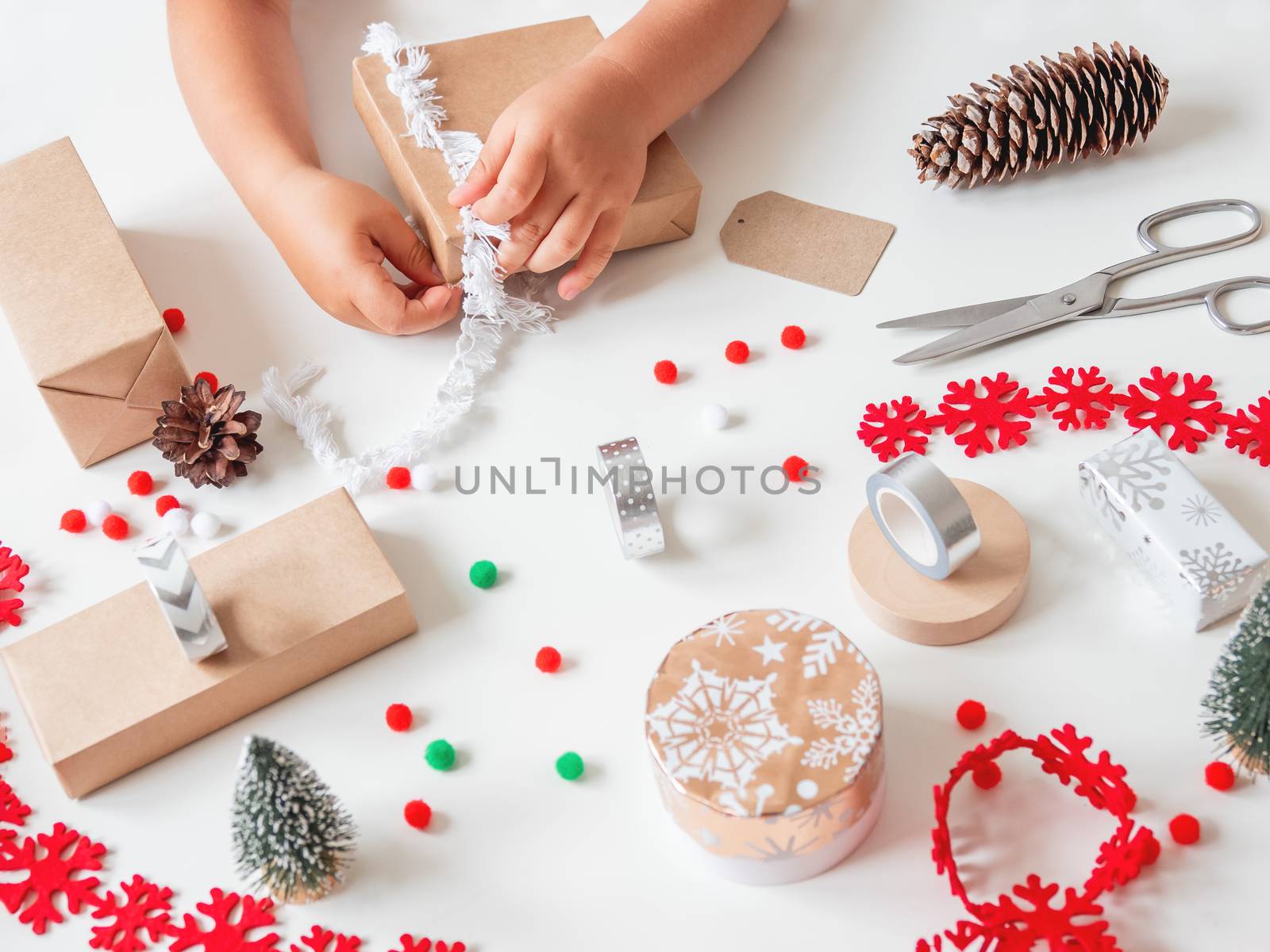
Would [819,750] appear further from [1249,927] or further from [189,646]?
[189,646]

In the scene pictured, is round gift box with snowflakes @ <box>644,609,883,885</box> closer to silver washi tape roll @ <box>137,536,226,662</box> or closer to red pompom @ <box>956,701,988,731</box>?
red pompom @ <box>956,701,988,731</box>

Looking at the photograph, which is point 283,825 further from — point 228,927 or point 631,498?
point 631,498

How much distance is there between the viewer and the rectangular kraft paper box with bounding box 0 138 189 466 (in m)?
0.81

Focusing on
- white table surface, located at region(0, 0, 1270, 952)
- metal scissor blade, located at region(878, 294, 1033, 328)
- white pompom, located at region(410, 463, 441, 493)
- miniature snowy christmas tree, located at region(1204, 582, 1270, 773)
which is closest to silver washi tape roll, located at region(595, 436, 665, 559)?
white table surface, located at region(0, 0, 1270, 952)

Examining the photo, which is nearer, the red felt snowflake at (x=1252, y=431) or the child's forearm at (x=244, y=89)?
the red felt snowflake at (x=1252, y=431)

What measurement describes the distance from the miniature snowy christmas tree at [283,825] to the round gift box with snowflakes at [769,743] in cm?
18

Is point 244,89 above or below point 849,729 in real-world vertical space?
above

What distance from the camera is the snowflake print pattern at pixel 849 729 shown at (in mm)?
611

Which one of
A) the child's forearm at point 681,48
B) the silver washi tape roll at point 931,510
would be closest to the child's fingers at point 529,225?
the child's forearm at point 681,48

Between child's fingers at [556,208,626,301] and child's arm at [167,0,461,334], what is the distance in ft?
0.28

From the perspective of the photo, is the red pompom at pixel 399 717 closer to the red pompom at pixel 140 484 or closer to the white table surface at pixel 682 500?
the white table surface at pixel 682 500

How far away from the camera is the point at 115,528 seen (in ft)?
2.64

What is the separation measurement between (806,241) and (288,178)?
0.40 meters

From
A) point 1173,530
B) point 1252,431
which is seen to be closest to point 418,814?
point 1173,530
